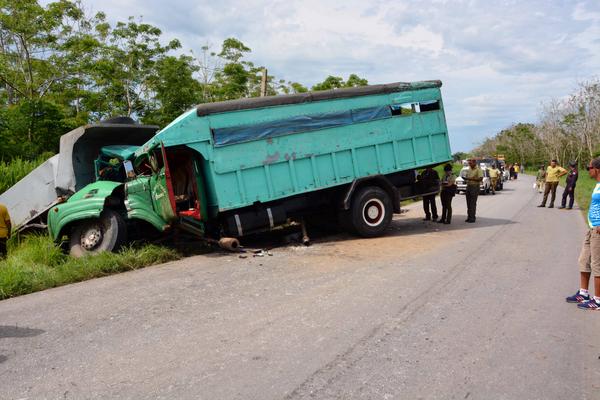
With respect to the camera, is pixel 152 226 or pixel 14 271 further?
pixel 152 226

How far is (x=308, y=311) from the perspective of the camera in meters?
4.99

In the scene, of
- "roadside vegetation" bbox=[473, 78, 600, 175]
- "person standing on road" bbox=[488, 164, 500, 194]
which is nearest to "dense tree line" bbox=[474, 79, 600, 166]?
"roadside vegetation" bbox=[473, 78, 600, 175]

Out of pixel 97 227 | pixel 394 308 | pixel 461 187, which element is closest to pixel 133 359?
pixel 394 308

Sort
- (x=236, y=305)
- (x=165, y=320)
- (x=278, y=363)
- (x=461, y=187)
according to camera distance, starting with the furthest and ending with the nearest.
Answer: (x=461, y=187) < (x=236, y=305) < (x=165, y=320) < (x=278, y=363)

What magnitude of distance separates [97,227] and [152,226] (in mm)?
1059

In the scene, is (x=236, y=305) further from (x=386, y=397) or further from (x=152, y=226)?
(x=152, y=226)

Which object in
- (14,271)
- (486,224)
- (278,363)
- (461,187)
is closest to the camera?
(278,363)

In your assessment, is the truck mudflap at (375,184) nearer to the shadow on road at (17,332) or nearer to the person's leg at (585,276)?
the person's leg at (585,276)

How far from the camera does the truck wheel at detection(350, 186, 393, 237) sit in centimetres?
959

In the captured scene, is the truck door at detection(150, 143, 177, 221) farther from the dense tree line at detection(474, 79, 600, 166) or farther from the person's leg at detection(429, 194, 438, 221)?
the dense tree line at detection(474, 79, 600, 166)

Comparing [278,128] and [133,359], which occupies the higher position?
[278,128]

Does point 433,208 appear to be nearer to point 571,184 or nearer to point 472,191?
point 472,191

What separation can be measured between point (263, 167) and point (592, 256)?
18.4 ft

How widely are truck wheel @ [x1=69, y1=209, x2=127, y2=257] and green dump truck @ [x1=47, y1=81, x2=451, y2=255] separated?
2 centimetres
